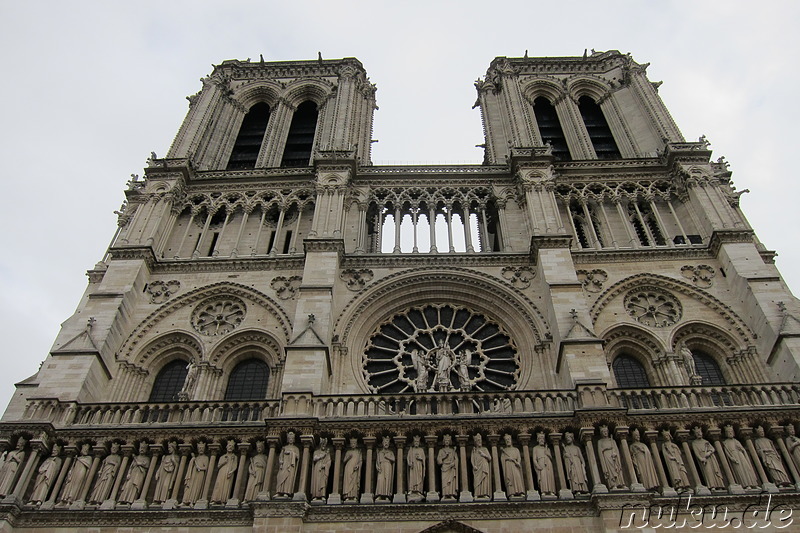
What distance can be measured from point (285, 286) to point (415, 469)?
745cm

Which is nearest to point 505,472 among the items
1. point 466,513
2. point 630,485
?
point 466,513

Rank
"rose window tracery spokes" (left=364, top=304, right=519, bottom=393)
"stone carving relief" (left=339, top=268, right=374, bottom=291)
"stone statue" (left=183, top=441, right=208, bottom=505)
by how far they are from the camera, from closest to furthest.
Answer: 1. "stone statue" (left=183, top=441, right=208, bottom=505)
2. "rose window tracery spokes" (left=364, top=304, right=519, bottom=393)
3. "stone carving relief" (left=339, top=268, right=374, bottom=291)

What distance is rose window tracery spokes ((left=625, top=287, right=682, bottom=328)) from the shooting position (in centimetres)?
1852

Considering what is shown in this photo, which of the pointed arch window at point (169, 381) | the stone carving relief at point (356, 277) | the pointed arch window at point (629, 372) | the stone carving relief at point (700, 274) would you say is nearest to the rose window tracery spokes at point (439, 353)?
the stone carving relief at point (356, 277)

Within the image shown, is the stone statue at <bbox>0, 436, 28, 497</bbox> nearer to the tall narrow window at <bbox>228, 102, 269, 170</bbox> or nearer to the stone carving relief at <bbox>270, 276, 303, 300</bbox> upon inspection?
the stone carving relief at <bbox>270, 276, 303, 300</bbox>

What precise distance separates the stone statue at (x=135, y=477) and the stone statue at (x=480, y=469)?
6595mm

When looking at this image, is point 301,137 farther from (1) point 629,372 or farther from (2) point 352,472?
(2) point 352,472

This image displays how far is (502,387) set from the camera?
1764cm

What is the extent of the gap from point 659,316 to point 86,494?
14.2 meters

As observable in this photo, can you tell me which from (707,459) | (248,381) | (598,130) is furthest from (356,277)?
(598,130)

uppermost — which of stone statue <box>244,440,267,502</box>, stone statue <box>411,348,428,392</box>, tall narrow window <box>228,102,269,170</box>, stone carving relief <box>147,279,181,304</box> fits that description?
tall narrow window <box>228,102,269,170</box>

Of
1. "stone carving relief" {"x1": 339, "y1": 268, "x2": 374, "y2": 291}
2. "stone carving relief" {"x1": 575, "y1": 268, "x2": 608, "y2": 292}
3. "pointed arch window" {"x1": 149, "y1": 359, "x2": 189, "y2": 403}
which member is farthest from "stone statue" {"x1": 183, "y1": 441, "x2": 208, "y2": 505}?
"stone carving relief" {"x1": 575, "y1": 268, "x2": 608, "y2": 292}

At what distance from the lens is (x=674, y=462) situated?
45.5ft

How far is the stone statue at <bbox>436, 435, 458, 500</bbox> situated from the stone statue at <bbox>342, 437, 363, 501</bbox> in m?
1.60
